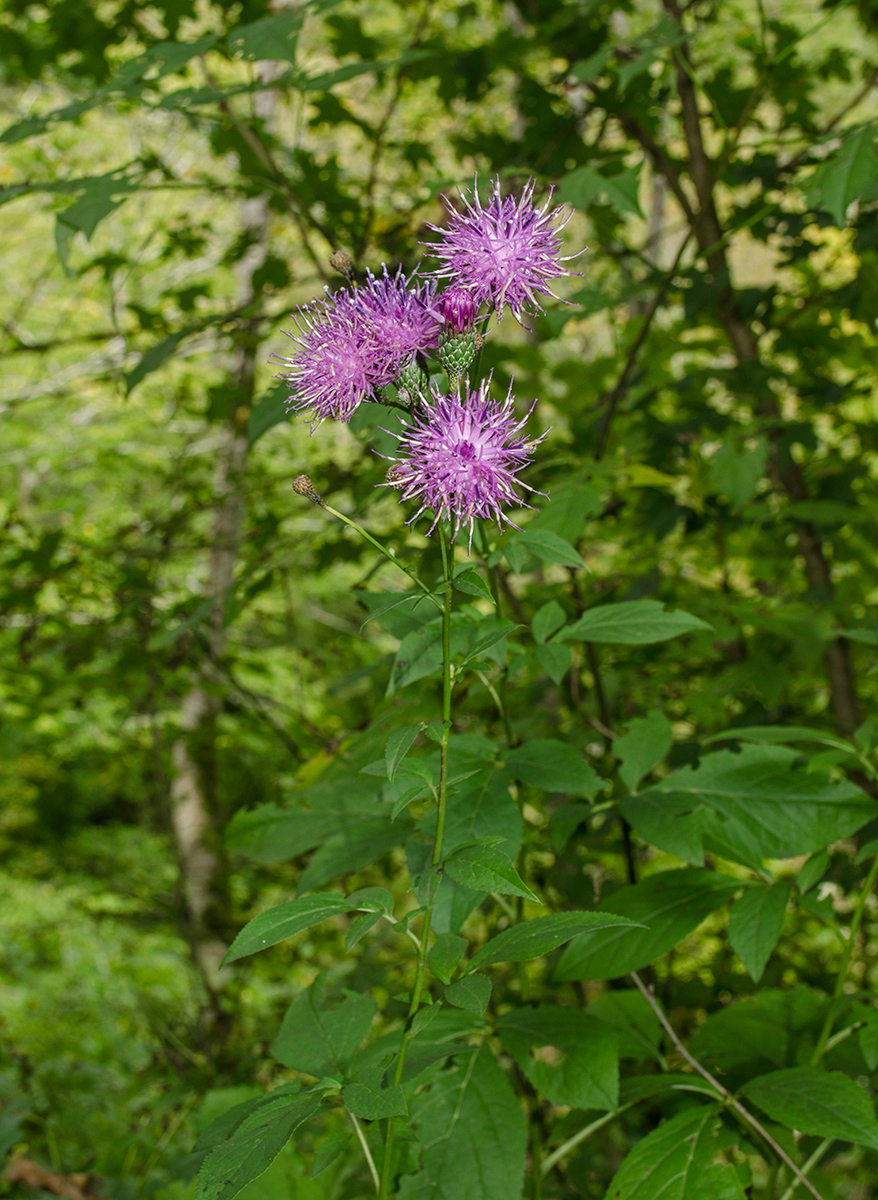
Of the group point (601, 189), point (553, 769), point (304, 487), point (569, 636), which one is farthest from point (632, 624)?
point (601, 189)

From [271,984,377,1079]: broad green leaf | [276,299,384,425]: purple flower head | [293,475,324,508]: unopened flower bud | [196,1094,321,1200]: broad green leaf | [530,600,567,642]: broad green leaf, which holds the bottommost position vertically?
[196,1094,321,1200]: broad green leaf

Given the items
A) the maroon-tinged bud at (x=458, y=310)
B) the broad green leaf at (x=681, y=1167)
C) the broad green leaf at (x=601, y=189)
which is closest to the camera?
the maroon-tinged bud at (x=458, y=310)

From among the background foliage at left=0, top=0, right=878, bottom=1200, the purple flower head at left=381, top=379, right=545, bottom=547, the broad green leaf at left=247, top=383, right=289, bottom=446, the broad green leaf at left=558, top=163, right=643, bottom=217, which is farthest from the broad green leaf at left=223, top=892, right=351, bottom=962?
the broad green leaf at left=558, top=163, right=643, bottom=217

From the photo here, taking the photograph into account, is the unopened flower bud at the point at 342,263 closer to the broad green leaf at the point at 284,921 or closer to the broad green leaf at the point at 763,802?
the broad green leaf at the point at 284,921

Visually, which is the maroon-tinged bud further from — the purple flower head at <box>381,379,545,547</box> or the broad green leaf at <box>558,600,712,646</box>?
the broad green leaf at <box>558,600,712,646</box>

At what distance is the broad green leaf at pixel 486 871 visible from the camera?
67 centimetres

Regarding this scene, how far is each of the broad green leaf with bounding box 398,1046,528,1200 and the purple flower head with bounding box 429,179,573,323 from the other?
0.85 meters

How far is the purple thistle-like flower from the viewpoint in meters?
0.80

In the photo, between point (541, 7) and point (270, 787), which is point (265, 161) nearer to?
point (541, 7)

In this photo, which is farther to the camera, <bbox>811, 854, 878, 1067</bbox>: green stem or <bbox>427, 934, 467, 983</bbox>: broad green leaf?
<bbox>811, 854, 878, 1067</bbox>: green stem

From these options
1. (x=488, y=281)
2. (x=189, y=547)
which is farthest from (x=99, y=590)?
(x=488, y=281)

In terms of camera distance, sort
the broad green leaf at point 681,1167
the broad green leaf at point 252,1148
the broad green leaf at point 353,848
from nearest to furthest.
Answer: the broad green leaf at point 252,1148 < the broad green leaf at point 681,1167 < the broad green leaf at point 353,848

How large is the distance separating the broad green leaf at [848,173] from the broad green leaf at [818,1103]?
1.09 m

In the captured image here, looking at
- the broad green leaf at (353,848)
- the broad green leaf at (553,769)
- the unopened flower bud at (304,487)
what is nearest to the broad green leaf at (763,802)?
the broad green leaf at (553,769)
